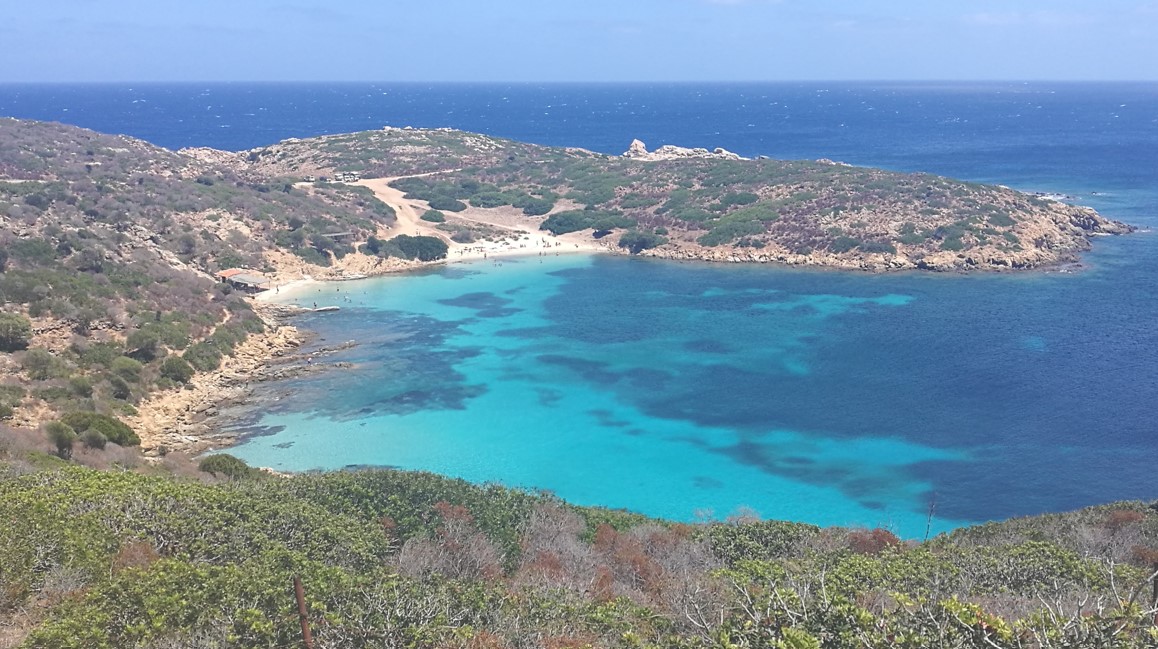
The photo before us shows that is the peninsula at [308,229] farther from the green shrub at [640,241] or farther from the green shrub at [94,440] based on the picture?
the green shrub at [94,440]

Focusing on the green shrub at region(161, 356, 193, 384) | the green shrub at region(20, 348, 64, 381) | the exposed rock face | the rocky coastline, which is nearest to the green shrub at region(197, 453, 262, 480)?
the rocky coastline

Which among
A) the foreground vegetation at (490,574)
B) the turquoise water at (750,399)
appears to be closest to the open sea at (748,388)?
the turquoise water at (750,399)

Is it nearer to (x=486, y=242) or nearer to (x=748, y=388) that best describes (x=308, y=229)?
(x=486, y=242)

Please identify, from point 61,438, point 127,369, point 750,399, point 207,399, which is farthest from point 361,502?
point 750,399

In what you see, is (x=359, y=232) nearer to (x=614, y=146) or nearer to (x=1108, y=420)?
(x=1108, y=420)

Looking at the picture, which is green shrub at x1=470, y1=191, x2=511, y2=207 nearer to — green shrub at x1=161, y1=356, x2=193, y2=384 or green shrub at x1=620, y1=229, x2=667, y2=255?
green shrub at x1=620, y1=229, x2=667, y2=255
